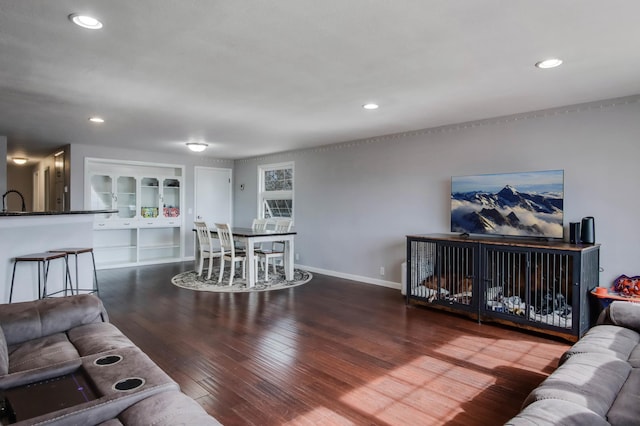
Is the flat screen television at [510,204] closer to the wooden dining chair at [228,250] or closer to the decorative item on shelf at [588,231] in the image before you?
the decorative item on shelf at [588,231]

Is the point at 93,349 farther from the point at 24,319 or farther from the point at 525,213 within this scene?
the point at 525,213

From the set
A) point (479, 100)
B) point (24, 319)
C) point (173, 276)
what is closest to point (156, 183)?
point (173, 276)

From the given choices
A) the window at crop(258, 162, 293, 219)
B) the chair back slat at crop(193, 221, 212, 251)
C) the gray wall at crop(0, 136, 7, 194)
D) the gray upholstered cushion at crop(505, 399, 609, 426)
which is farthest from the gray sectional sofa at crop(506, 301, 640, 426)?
the gray wall at crop(0, 136, 7, 194)

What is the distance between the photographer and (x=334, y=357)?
3.04 metres

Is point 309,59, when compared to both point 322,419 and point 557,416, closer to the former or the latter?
point 322,419

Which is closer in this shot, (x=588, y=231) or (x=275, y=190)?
(x=588, y=231)

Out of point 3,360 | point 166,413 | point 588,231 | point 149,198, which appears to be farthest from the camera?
point 149,198

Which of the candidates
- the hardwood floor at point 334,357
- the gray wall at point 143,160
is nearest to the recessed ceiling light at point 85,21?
the hardwood floor at point 334,357

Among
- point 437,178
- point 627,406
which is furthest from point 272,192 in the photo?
point 627,406

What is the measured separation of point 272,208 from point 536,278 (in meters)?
5.44

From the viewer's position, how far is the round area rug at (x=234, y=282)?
5434 mm

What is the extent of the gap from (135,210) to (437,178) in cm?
591

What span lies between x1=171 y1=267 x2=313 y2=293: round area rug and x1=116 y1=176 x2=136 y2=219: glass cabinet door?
2004 millimetres

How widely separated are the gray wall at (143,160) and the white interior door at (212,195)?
14 cm
